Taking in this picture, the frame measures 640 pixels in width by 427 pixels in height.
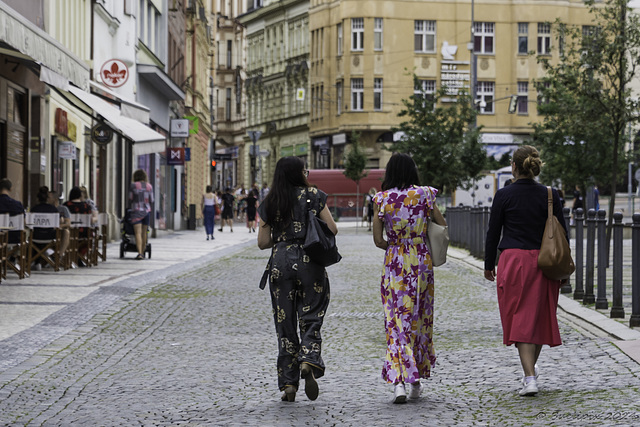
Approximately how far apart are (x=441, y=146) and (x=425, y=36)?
29.8 meters

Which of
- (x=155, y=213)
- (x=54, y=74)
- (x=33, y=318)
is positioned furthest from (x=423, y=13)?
(x=33, y=318)

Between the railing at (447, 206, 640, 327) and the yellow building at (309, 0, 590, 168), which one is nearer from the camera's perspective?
the railing at (447, 206, 640, 327)

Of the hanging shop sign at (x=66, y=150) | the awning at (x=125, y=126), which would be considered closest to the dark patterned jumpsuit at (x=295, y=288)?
the awning at (x=125, y=126)

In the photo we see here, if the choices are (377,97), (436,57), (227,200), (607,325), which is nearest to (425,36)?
(436,57)

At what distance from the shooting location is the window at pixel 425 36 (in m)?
74.6

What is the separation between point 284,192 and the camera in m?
7.82

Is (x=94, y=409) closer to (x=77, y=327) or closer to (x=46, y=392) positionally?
(x=46, y=392)

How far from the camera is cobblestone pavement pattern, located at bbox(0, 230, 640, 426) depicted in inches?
283

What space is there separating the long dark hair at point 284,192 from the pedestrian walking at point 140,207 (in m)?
16.1

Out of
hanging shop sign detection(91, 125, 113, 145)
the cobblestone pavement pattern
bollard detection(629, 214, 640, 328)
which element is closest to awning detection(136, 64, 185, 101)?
hanging shop sign detection(91, 125, 113, 145)

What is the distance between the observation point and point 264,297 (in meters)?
15.9

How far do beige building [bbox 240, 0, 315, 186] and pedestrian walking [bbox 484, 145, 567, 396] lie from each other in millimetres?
70773

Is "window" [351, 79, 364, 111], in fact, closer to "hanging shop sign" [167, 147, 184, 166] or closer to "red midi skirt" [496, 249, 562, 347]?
"hanging shop sign" [167, 147, 184, 166]

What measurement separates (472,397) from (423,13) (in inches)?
2688
